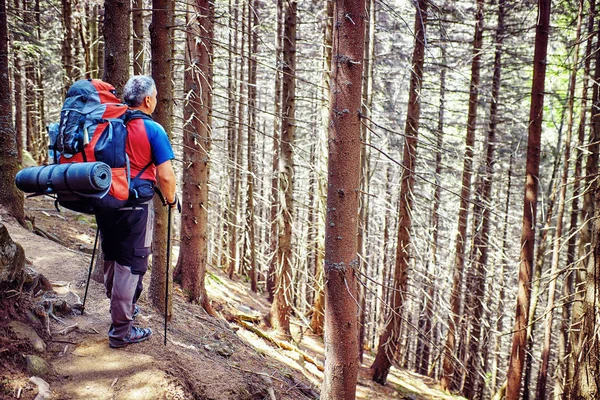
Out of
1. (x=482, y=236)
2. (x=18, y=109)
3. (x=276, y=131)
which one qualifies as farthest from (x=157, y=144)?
(x=18, y=109)

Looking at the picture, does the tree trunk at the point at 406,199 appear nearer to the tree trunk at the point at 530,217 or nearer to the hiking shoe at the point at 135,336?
the tree trunk at the point at 530,217

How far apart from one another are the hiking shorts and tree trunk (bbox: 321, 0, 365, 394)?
1.85m

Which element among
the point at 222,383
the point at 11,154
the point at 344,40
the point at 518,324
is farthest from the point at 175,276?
the point at 518,324

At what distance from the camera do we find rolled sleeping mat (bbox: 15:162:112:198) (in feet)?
12.0

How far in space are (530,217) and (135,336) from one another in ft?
28.6

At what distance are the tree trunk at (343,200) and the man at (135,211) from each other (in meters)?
1.65

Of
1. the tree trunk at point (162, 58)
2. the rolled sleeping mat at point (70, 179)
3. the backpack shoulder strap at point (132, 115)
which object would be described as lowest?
the rolled sleeping mat at point (70, 179)

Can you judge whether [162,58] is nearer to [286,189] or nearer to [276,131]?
[286,189]

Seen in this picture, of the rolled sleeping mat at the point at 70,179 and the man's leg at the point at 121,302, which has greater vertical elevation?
Result: the rolled sleeping mat at the point at 70,179

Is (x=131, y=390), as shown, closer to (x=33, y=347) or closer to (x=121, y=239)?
(x=33, y=347)

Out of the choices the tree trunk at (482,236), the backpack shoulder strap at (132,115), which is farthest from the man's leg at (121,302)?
the tree trunk at (482,236)

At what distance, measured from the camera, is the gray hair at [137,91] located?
4.38 metres

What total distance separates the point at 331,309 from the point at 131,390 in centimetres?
199

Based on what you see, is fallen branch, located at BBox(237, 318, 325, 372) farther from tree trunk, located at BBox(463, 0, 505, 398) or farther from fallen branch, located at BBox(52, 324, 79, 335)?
tree trunk, located at BBox(463, 0, 505, 398)
